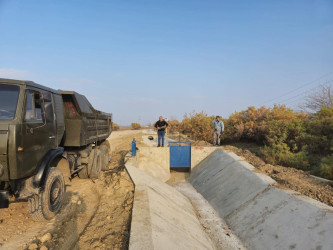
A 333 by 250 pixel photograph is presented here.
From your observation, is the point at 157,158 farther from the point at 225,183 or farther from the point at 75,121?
the point at 75,121

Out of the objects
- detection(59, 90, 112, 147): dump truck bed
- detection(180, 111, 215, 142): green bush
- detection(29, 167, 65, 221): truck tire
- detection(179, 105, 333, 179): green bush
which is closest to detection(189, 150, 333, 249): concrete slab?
detection(179, 105, 333, 179): green bush

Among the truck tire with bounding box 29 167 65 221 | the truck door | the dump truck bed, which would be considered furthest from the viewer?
the dump truck bed

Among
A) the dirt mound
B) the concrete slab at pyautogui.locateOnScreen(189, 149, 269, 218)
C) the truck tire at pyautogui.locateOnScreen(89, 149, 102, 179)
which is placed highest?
the truck tire at pyautogui.locateOnScreen(89, 149, 102, 179)

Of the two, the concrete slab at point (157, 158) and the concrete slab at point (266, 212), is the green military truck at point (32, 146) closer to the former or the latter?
the concrete slab at point (266, 212)

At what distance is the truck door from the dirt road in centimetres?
115

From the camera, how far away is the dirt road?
11.9 feet

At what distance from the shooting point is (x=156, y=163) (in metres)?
12.5

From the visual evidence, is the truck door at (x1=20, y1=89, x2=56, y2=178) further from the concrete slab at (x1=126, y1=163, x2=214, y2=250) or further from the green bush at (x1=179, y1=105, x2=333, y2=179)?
the green bush at (x1=179, y1=105, x2=333, y2=179)

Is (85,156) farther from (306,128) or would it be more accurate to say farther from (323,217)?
(306,128)

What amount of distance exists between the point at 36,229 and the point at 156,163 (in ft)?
28.4

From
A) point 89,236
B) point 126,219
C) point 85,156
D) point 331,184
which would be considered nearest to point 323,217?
point 331,184

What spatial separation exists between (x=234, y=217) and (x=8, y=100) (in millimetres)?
6341

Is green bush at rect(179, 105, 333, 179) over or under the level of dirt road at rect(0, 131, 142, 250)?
over

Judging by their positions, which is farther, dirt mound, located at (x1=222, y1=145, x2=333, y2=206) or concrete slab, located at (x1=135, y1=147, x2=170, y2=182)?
concrete slab, located at (x1=135, y1=147, x2=170, y2=182)
